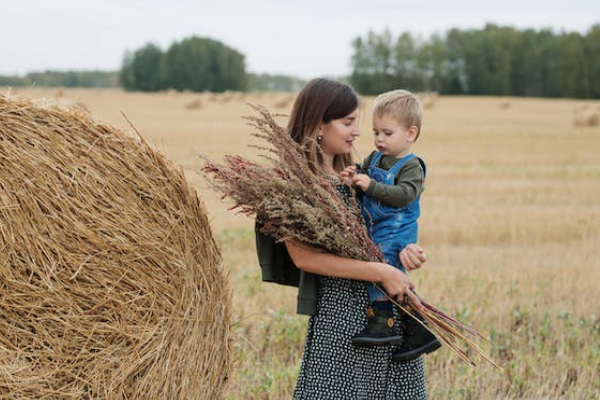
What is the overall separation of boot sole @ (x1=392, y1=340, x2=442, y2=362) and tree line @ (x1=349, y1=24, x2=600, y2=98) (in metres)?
67.2

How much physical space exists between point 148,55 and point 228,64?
7.19m

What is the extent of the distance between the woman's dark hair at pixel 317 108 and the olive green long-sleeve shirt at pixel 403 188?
312 millimetres

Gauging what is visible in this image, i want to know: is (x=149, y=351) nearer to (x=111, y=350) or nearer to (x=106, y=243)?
(x=111, y=350)

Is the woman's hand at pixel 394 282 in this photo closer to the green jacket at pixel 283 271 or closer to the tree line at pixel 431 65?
the green jacket at pixel 283 271

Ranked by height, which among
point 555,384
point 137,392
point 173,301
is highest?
point 173,301

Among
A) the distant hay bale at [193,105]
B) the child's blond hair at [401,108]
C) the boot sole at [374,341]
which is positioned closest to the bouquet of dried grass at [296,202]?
the boot sole at [374,341]

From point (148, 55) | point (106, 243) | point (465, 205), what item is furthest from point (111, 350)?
point (148, 55)

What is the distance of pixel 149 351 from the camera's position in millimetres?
3963

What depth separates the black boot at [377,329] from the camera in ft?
12.0

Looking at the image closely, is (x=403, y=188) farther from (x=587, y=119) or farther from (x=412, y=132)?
(x=587, y=119)

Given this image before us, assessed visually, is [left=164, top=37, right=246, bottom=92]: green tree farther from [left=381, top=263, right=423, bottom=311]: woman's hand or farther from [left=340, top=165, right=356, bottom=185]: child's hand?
[left=381, top=263, right=423, bottom=311]: woman's hand

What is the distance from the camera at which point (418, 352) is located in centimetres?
371

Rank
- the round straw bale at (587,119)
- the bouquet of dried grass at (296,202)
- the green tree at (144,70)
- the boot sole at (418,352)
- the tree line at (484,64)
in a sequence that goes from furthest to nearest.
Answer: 1. the green tree at (144,70)
2. the tree line at (484,64)
3. the round straw bale at (587,119)
4. the boot sole at (418,352)
5. the bouquet of dried grass at (296,202)

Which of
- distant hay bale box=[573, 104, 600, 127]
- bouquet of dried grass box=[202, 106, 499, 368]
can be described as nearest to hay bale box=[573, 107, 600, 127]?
distant hay bale box=[573, 104, 600, 127]
